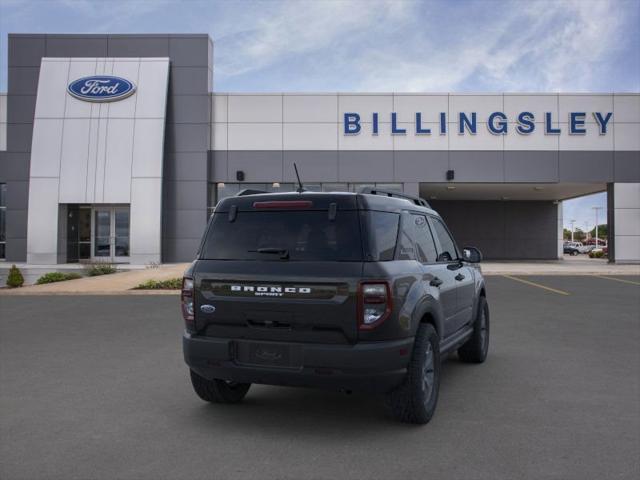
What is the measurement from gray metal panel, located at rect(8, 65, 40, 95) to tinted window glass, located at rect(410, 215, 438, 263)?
26649 millimetres

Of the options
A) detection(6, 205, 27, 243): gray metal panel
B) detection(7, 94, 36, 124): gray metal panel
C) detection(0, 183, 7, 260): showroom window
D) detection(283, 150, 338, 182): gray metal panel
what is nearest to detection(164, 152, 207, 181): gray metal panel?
detection(283, 150, 338, 182): gray metal panel

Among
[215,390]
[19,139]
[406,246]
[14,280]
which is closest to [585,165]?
[14,280]

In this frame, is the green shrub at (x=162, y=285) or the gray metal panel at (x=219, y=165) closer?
the green shrub at (x=162, y=285)

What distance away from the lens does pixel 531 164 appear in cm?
2612

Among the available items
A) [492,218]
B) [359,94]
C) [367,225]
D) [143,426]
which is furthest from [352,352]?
[492,218]

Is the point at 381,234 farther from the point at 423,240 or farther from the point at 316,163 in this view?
the point at 316,163

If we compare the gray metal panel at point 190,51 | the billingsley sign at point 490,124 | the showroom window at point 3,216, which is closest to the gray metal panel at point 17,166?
the showroom window at point 3,216

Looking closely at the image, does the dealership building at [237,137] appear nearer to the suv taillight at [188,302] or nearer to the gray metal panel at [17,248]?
the gray metal panel at [17,248]

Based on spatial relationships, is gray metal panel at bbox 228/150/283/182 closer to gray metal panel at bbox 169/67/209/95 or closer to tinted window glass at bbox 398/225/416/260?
gray metal panel at bbox 169/67/209/95

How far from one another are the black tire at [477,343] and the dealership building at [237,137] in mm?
19651

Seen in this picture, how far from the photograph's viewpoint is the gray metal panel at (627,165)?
85.6ft

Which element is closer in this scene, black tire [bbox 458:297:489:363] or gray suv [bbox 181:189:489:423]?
gray suv [bbox 181:189:489:423]

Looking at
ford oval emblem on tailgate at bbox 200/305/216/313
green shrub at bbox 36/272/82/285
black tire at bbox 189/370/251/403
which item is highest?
ford oval emblem on tailgate at bbox 200/305/216/313

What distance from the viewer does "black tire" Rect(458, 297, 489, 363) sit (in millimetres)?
6371
